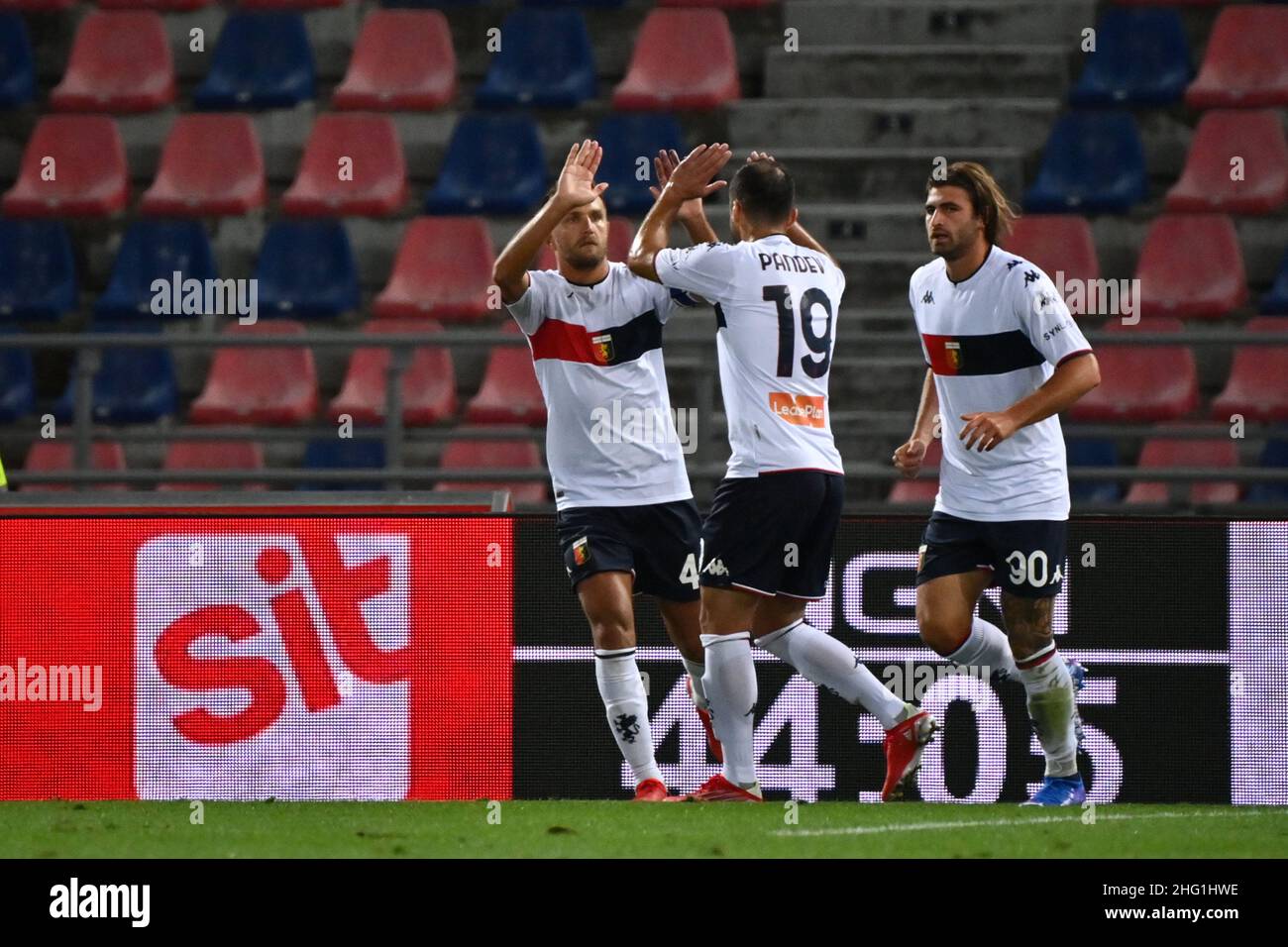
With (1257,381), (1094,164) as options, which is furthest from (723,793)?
(1094,164)

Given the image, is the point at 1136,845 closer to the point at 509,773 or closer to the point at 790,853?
the point at 790,853

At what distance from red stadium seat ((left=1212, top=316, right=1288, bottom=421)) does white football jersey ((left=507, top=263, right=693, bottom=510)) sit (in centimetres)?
566

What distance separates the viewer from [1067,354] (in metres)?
6.41

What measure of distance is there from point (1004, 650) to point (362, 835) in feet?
7.52

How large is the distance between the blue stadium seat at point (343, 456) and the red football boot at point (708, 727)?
17.2 feet

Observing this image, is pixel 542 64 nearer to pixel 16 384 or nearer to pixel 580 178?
pixel 16 384

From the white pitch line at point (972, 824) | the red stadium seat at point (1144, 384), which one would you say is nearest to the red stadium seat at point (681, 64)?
the red stadium seat at point (1144, 384)

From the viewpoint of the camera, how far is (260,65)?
14070mm

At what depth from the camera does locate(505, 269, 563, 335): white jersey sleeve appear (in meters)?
6.92

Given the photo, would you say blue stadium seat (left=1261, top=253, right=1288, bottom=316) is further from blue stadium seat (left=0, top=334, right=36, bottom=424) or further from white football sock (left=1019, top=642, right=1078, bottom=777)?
blue stadium seat (left=0, top=334, right=36, bottom=424)

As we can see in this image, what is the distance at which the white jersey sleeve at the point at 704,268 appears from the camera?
661 centimetres

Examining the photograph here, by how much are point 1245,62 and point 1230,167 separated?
880 millimetres
